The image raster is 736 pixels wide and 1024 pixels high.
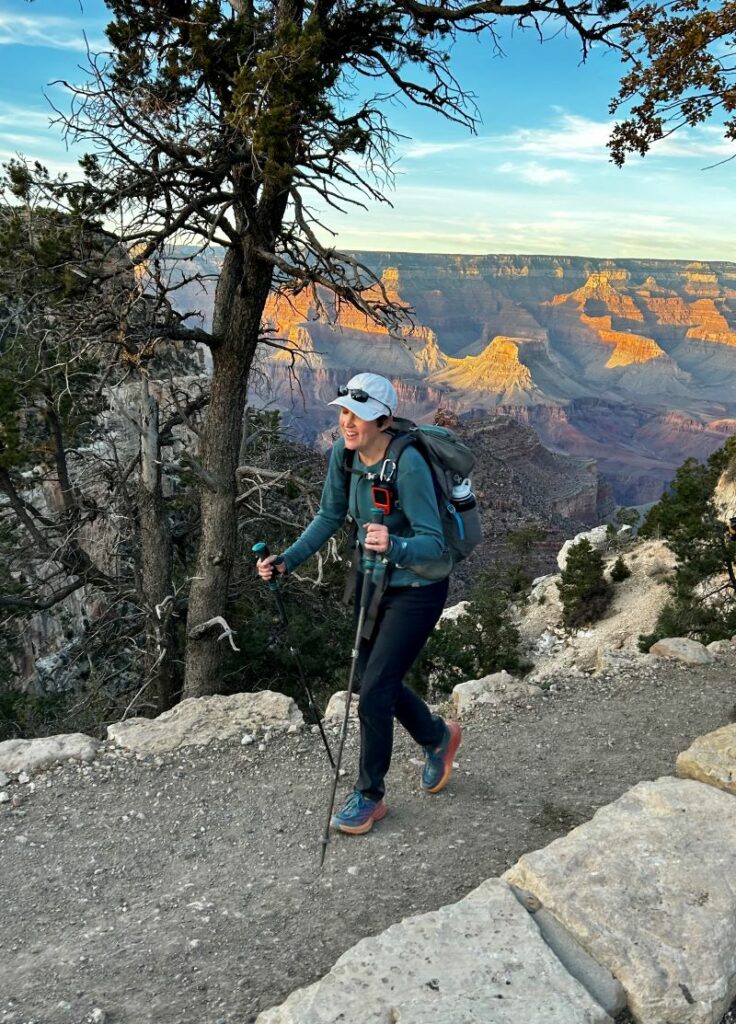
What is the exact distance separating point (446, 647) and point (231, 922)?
9.90 m

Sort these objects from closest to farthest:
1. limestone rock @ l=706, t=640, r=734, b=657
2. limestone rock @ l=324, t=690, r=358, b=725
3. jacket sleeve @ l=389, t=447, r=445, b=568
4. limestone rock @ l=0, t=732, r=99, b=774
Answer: jacket sleeve @ l=389, t=447, r=445, b=568, limestone rock @ l=0, t=732, r=99, b=774, limestone rock @ l=324, t=690, r=358, b=725, limestone rock @ l=706, t=640, r=734, b=657

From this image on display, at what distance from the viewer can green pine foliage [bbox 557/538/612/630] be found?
28891mm

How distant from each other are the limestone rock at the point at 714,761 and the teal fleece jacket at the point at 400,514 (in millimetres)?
1861

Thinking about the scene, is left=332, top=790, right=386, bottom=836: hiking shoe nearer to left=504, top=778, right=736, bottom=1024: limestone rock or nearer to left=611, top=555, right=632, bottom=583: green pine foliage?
left=504, top=778, right=736, bottom=1024: limestone rock

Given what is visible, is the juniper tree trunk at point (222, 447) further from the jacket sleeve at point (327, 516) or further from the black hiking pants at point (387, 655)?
the black hiking pants at point (387, 655)

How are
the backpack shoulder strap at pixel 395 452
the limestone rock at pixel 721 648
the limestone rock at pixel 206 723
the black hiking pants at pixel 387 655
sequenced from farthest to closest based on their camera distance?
the limestone rock at pixel 721 648 → the limestone rock at pixel 206 723 → the black hiking pants at pixel 387 655 → the backpack shoulder strap at pixel 395 452

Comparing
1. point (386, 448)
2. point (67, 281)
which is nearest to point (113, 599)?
point (67, 281)

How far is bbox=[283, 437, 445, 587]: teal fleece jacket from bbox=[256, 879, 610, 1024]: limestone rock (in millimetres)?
1482

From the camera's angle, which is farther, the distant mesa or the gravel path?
the distant mesa

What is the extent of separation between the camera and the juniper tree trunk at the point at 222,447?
717 cm

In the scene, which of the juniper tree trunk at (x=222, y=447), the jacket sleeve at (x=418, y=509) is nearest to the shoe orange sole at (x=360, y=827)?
the jacket sleeve at (x=418, y=509)

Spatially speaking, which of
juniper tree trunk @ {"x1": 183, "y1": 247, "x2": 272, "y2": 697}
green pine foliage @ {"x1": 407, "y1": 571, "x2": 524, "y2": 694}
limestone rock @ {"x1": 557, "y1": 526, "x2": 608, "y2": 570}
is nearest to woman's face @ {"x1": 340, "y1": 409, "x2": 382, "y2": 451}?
juniper tree trunk @ {"x1": 183, "y1": 247, "x2": 272, "y2": 697}

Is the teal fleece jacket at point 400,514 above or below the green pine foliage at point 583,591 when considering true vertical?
above

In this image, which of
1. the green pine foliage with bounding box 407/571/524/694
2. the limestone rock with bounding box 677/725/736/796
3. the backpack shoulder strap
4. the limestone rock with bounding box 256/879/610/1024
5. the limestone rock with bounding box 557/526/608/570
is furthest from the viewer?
the limestone rock with bounding box 557/526/608/570
